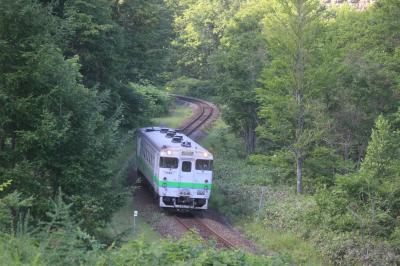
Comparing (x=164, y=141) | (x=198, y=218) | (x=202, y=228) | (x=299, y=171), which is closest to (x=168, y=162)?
(x=164, y=141)

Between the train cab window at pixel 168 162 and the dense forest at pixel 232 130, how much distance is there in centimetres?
183

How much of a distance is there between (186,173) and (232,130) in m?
16.2

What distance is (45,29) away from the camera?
12805 millimetres

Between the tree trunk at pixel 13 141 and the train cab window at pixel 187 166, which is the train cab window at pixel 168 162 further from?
the tree trunk at pixel 13 141

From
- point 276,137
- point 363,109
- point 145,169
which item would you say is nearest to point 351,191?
point 276,137

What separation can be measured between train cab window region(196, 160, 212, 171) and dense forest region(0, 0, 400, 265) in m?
2.38

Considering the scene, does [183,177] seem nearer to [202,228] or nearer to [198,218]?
[198,218]

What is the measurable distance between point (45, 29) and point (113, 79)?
46.2ft

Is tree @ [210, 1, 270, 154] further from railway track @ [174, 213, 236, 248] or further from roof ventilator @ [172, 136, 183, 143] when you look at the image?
railway track @ [174, 213, 236, 248]

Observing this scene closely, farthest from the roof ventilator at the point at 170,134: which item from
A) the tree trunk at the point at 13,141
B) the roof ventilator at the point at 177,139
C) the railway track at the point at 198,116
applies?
the railway track at the point at 198,116

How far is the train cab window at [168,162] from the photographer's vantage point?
2302 cm

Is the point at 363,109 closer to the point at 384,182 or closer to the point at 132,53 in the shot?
the point at 384,182

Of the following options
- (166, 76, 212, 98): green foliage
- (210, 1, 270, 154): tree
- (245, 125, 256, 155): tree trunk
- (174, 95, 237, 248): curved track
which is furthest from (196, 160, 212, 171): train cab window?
(166, 76, 212, 98): green foliage

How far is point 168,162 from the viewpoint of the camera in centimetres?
2305
